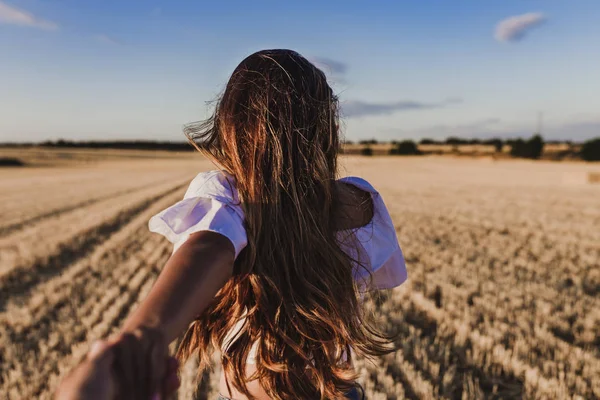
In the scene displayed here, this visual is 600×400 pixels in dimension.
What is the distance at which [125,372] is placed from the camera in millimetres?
782

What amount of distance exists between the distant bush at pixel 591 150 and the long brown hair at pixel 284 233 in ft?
222

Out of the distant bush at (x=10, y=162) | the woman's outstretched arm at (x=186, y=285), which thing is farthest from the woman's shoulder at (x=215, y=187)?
the distant bush at (x=10, y=162)

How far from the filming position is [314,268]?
4.86 ft

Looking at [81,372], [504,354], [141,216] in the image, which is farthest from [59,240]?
[81,372]

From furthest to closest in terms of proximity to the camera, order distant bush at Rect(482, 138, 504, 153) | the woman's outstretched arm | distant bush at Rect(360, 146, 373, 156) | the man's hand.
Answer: distant bush at Rect(360, 146, 373, 156) < distant bush at Rect(482, 138, 504, 153) < the woman's outstretched arm < the man's hand

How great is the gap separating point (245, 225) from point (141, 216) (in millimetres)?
14567

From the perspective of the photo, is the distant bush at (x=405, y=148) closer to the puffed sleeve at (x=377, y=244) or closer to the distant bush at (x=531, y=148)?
the distant bush at (x=531, y=148)

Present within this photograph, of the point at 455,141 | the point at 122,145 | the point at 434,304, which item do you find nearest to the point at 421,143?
the point at 455,141

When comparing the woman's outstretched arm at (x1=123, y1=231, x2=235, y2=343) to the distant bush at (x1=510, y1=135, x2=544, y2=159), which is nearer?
the woman's outstretched arm at (x1=123, y1=231, x2=235, y2=343)

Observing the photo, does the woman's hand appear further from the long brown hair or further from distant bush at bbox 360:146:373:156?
distant bush at bbox 360:146:373:156

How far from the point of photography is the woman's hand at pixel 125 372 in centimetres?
74

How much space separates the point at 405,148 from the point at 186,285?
290ft

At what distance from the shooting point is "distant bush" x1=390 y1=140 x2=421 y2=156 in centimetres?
8519

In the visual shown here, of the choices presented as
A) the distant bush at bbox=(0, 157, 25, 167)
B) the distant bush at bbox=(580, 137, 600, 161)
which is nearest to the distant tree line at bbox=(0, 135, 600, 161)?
the distant bush at bbox=(580, 137, 600, 161)
